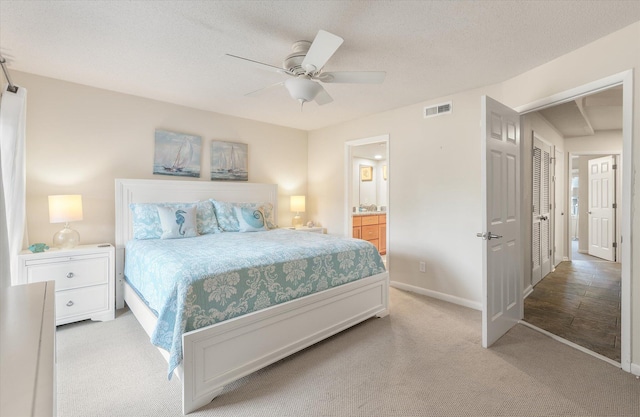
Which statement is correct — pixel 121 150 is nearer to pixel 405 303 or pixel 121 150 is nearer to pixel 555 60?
pixel 405 303

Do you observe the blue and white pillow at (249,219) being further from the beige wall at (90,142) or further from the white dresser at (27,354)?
the white dresser at (27,354)

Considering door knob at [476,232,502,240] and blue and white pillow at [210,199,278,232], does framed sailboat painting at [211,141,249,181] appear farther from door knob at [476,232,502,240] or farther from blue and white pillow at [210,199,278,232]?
door knob at [476,232,502,240]

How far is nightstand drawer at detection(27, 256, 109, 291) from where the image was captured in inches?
105

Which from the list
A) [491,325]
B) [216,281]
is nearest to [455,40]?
[491,325]

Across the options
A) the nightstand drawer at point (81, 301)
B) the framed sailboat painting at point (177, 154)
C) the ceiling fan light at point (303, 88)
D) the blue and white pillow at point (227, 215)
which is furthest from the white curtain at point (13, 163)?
the ceiling fan light at point (303, 88)

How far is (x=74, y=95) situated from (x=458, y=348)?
4.56m

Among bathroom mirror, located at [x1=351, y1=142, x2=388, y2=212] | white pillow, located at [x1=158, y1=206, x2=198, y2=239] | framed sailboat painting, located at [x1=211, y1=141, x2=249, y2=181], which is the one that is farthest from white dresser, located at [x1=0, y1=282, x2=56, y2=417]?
bathroom mirror, located at [x1=351, y1=142, x2=388, y2=212]

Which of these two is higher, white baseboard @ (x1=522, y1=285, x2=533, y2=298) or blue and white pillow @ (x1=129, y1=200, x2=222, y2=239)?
blue and white pillow @ (x1=129, y1=200, x2=222, y2=239)

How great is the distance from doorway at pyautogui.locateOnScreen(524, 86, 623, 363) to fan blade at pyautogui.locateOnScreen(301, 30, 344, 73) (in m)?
2.95

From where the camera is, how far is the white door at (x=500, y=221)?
8.01 ft

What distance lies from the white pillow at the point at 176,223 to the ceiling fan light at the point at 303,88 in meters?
1.92

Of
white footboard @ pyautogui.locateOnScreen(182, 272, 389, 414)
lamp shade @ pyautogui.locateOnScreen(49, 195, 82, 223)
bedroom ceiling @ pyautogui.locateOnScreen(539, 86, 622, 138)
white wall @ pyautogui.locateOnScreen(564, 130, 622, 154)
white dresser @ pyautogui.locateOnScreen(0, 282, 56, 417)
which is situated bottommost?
white footboard @ pyautogui.locateOnScreen(182, 272, 389, 414)

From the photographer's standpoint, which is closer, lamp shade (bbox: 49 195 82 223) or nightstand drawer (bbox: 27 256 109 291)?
nightstand drawer (bbox: 27 256 109 291)

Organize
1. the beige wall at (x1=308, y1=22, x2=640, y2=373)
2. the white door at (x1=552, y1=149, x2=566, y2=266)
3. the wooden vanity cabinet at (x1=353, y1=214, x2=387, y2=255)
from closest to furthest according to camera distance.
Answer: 1. the beige wall at (x1=308, y1=22, x2=640, y2=373)
2. the white door at (x1=552, y1=149, x2=566, y2=266)
3. the wooden vanity cabinet at (x1=353, y1=214, x2=387, y2=255)
